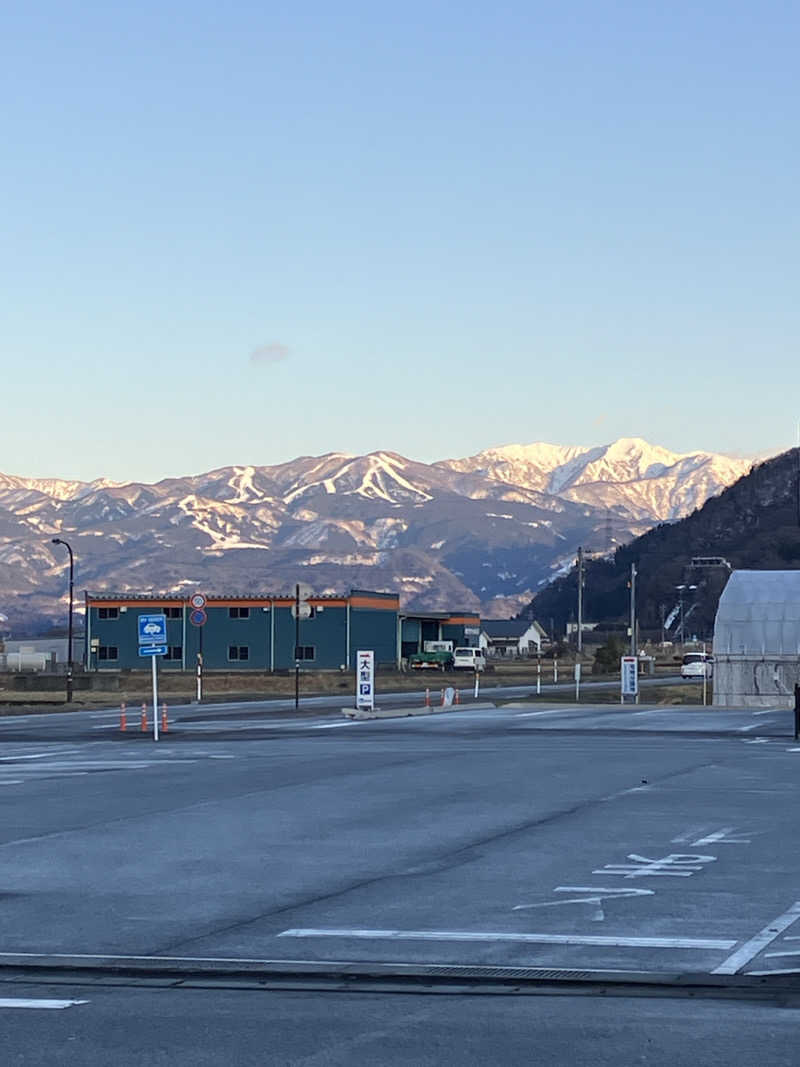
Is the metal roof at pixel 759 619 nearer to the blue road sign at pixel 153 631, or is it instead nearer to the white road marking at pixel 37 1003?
the blue road sign at pixel 153 631

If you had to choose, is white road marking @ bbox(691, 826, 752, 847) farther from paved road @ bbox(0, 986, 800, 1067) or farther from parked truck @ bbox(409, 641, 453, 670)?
parked truck @ bbox(409, 641, 453, 670)

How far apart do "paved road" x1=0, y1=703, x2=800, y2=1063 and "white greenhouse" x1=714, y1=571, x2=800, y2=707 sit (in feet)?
118

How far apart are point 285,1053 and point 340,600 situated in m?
132

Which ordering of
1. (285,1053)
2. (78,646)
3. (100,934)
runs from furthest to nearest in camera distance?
1. (78,646)
2. (100,934)
3. (285,1053)

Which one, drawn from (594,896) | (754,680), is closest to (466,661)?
(754,680)

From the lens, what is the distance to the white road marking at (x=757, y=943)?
10.7 meters

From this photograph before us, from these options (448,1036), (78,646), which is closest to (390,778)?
(448,1036)

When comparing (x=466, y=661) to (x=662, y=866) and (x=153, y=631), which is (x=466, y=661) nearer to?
(x=153, y=631)

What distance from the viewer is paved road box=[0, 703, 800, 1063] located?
9.93 meters

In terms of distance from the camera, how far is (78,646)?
7451 inches

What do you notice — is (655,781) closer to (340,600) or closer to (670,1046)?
(670,1046)

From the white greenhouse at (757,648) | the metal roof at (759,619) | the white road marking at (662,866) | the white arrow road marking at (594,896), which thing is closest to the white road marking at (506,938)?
the white arrow road marking at (594,896)

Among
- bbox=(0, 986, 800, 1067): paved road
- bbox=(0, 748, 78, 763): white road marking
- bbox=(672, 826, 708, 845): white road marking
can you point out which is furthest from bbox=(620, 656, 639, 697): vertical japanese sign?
bbox=(0, 986, 800, 1067): paved road

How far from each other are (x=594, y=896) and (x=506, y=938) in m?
2.13
